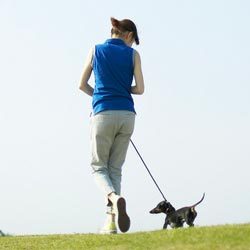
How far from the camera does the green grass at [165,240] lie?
725 cm

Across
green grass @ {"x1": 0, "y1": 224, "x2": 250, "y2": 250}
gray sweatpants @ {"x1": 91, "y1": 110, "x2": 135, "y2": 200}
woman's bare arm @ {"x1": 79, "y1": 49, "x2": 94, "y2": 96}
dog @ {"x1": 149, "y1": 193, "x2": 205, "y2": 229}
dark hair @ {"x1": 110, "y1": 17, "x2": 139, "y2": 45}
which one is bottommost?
dog @ {"x1": 149, "y1": 193, "x2": 205, "y2": 229}

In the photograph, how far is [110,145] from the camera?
8.60 metres

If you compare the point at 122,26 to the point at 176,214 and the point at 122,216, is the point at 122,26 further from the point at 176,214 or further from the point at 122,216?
the point at 176,214

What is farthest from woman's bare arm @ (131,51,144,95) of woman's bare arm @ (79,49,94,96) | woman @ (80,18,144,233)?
woman's bare arm @ (79,49,94,96)

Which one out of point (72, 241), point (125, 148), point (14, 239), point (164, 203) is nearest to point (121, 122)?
point (125, 148)

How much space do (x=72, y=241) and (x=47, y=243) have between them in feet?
1.42

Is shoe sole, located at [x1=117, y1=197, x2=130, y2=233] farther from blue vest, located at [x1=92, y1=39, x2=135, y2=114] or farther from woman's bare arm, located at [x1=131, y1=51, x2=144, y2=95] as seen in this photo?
woman's bare arm, located at [x1=131, y1=51, x2=144, y2=95]

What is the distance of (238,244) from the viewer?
7148 millimetres

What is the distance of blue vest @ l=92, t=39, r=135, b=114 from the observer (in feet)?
28.0

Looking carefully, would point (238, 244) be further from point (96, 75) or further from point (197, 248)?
point (96, 75)

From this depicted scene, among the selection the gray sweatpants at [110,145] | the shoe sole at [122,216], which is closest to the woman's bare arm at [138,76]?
the gray sweatpants at [110,145]

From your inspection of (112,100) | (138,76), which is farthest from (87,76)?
(138,76)

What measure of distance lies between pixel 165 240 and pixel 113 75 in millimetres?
2256

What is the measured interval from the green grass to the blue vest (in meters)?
1.65
